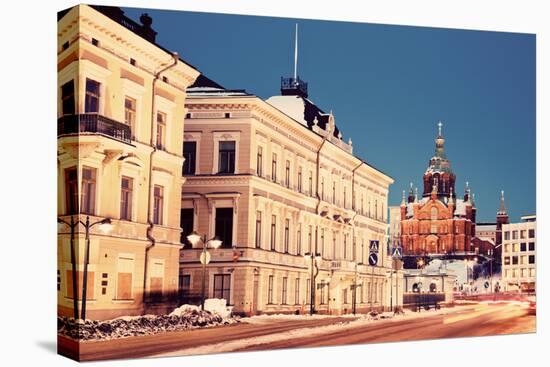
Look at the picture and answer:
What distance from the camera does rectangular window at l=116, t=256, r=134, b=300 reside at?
1977cm

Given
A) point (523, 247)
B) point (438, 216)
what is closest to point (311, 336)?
point (438, 216)

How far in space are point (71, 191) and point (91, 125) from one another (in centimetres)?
125

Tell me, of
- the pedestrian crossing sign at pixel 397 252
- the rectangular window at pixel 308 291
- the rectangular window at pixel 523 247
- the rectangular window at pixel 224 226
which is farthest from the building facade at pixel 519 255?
the rectangular window at pixel 224 226

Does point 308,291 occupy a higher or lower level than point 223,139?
lower

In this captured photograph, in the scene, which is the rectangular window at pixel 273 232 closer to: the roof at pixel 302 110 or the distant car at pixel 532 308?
the roof at pixel 302 110

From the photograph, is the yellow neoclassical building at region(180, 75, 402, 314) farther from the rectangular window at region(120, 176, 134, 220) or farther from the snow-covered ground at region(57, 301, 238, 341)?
the rectangular window at region(120, 176, 134, 220)

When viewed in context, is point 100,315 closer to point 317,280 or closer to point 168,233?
point 168,233

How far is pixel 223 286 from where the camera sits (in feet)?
70.2

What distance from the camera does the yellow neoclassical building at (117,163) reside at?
758 inches

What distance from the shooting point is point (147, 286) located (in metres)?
20.4

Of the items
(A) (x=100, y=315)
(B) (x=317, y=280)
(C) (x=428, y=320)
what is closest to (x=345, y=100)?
(B) (x=317, y=280)

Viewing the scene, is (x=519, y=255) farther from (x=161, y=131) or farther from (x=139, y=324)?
(x=139, y=324)

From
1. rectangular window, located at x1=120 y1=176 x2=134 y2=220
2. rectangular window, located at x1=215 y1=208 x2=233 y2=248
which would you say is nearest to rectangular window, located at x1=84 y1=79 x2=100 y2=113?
rectangular window, located at x1=120 y1=176 x2=134 y2=220

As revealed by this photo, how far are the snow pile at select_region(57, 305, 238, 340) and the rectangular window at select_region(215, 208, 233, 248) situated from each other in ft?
4.86
